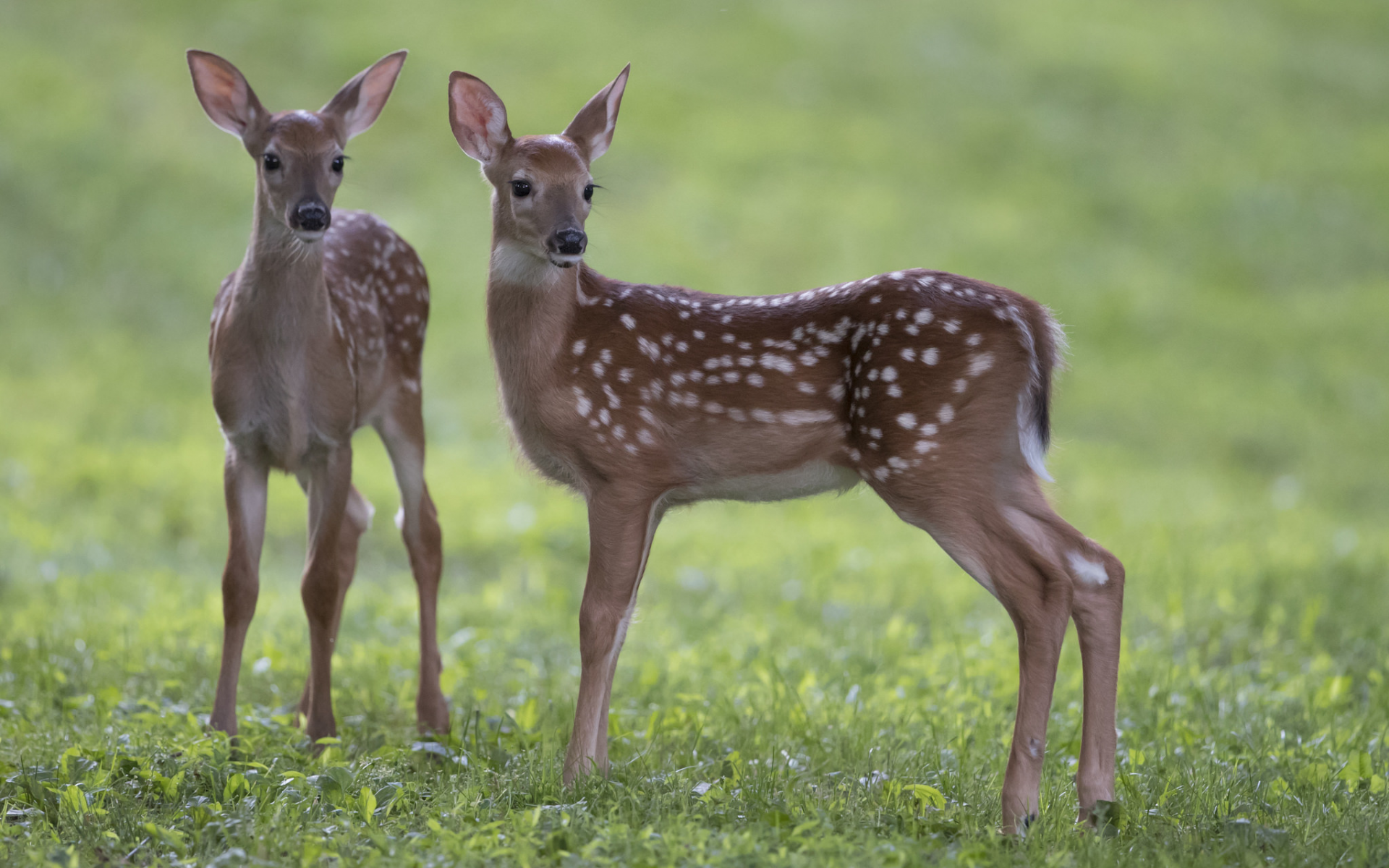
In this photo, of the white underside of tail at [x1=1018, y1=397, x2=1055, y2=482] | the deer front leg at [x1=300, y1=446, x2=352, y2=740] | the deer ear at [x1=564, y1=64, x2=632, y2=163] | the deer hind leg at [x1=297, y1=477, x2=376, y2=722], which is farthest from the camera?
the deer hind leg at [x1=297, y1=477, x2=376, y2=722]

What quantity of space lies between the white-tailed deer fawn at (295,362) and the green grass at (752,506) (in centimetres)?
43

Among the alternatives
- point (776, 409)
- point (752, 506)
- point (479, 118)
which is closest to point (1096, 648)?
point (776, 409)

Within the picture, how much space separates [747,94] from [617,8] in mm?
2547

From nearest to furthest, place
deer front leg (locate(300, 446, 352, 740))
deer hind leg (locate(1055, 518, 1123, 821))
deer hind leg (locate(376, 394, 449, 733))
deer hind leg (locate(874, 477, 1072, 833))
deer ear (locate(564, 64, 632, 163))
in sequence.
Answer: deer hind leg (locate(874, 477, 1072, 833)) → deer hind leg (locate(1055, 518, 1123, 821)) → deer ear (locate(564, 64, 632, 163)) → deer front leg (locate(300, 446, 352, 740)) → deer hind leg (locate(376, 394, 449, 733))

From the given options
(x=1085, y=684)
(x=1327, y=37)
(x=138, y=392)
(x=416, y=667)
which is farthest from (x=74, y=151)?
(x=1327, y=37)

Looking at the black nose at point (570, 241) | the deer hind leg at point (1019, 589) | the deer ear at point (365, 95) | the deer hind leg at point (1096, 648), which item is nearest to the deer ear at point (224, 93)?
the deer ear at point (365, 95)

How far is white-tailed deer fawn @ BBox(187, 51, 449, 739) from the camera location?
17.0 ft

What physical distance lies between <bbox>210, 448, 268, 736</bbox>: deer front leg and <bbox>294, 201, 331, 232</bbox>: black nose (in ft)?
3.20

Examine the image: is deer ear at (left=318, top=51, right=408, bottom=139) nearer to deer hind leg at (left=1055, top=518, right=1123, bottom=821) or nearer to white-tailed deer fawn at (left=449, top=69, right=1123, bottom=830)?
white-tailed deer fawn at (left=449, top=69, right=1123, bottom=830)

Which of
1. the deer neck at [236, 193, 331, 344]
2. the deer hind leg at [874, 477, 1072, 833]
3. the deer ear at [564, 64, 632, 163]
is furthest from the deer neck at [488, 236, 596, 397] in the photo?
the deer hind leg at [874, 477, 1072, 833]

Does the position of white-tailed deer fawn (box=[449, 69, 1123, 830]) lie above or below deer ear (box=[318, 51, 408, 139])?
below

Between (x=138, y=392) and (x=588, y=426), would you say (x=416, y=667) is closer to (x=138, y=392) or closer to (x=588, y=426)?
(x=588, y=426)

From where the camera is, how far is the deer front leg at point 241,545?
534cm

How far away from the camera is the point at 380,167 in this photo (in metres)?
15.7
